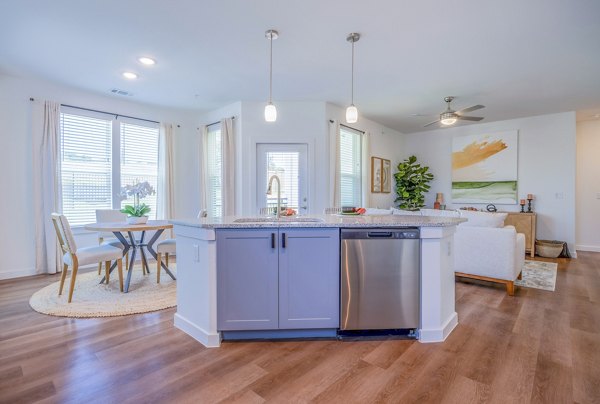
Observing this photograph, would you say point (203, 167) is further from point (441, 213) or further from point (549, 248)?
point (549, 248)

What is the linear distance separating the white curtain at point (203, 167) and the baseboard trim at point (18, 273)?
263 centimetres

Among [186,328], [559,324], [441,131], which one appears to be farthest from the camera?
[441,131]

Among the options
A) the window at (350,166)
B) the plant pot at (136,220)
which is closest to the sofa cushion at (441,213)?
the window at (350,166)

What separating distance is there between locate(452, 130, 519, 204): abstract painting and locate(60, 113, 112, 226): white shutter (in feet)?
23.3

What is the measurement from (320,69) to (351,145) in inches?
92.2

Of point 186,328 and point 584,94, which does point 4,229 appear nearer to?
point 186,328

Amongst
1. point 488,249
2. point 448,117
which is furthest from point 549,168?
point 488,249

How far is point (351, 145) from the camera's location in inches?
236

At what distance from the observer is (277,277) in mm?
2334

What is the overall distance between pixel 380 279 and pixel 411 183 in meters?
5.42

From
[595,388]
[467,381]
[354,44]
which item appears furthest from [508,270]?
[354,44]

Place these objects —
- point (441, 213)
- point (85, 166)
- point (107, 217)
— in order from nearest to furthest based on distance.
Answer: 1. point (441, 213)
2. point (107, 217)
3. point (85, 166)

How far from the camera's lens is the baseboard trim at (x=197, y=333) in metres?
2.29

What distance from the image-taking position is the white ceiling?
104 inches
